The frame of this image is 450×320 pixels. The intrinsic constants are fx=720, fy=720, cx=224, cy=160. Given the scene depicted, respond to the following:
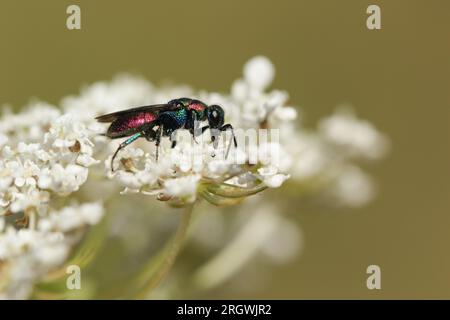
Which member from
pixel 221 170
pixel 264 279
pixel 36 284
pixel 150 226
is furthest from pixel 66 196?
pixel 264 279

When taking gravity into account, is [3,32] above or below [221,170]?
above

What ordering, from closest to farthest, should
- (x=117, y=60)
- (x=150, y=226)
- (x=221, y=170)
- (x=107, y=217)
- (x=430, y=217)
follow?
(x=221, y=170) < (x=107, y=217) < (x=150, y=226) < (x=430, y=217) < (x=117, y=60)

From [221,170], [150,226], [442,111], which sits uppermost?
[442,111]

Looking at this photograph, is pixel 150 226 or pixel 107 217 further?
pixel 150 226

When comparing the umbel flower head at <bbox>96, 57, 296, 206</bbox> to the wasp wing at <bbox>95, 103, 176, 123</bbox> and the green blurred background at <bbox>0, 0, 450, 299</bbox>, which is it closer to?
the wasp wing at <bbox>95, 103, 176, 123</bbox>

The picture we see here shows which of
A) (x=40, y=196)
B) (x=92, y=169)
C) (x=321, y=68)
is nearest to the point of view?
(x=40, y=196)

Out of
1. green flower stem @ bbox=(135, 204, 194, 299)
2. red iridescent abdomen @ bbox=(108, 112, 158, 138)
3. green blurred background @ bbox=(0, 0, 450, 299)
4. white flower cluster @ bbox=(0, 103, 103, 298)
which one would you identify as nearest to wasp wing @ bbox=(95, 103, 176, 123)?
red iridescent abdomen @ bbox=(108, 112, 158, 138)

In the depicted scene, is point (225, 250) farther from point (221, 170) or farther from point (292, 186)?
point (221, 170)

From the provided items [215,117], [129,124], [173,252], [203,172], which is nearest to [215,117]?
[215,117]

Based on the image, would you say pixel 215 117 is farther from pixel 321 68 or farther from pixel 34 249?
pixel 321 68
